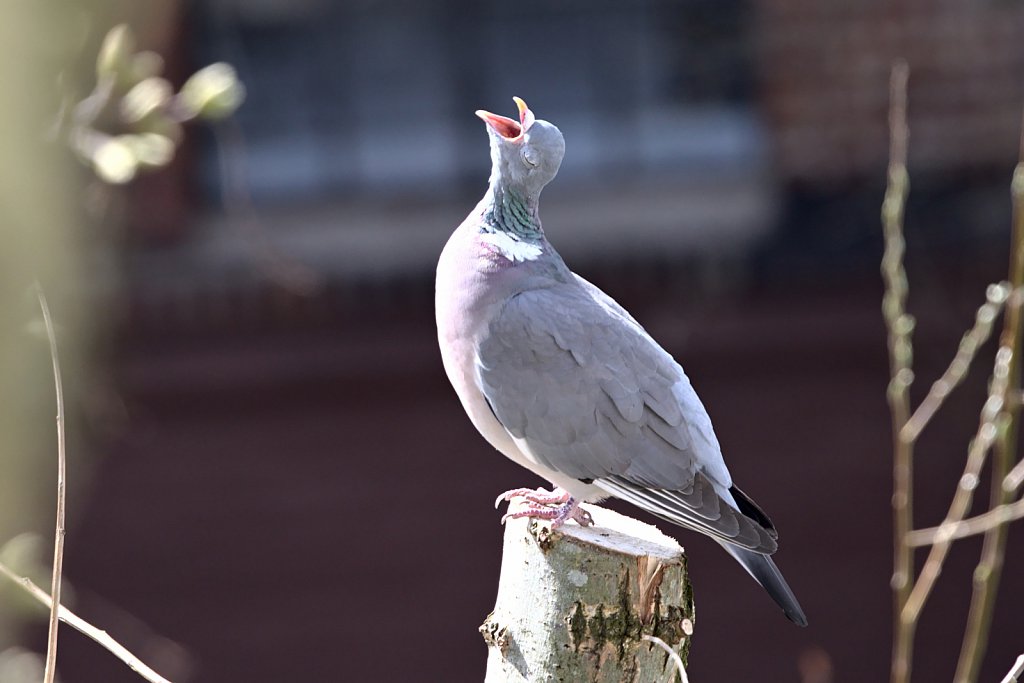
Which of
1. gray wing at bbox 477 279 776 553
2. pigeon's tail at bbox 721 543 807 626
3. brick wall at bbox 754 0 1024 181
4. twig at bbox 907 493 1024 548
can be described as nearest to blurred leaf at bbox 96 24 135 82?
gray wing at bbox 477 279 776 553

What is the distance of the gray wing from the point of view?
81.6 inches

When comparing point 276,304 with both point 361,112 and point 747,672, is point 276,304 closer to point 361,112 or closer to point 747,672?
point 361,112

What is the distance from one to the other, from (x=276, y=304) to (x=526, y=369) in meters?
2.54

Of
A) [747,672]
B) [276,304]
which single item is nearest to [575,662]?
[276,304]

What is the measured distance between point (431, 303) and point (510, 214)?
93.3 inches

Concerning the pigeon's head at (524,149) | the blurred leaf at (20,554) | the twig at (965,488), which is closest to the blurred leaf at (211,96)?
the pigeon's head at (524,149)

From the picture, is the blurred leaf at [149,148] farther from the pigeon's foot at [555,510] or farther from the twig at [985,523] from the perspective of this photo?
the twig at [985,523]

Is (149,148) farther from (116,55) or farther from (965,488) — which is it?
(965,488)

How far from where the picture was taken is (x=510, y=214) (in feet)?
7.11

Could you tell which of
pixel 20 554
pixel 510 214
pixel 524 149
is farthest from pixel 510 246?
pixel 20 554

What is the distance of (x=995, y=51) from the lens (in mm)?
4516

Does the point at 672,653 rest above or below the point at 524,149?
below

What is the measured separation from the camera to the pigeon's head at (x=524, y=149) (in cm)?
207

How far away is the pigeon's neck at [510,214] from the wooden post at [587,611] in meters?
0.60
